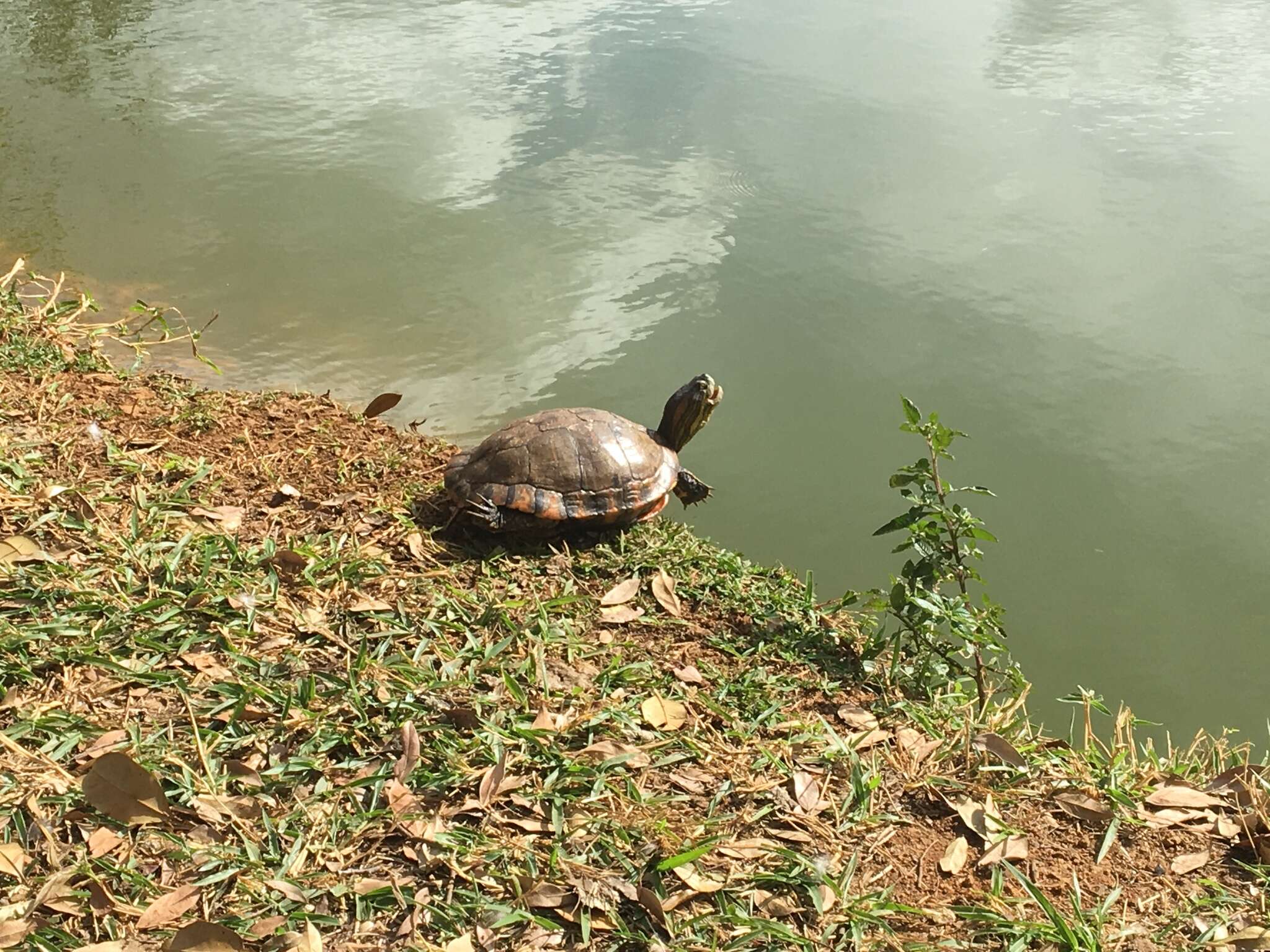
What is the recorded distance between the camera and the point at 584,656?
9.60ft

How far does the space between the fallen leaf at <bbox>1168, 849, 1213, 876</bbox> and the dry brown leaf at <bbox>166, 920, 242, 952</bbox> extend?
7.29 feet

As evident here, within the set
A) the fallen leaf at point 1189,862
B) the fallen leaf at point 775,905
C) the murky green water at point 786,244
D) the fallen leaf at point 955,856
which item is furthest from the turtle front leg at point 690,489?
the fallen leaf at point 1189,862

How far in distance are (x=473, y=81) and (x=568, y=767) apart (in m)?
7.36

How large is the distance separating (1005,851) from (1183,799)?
63 centimetres

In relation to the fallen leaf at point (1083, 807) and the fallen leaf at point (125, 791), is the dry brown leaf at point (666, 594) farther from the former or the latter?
the fallen leaf at point (125, 791)

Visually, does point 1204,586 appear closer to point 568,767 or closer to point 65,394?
point 568,767

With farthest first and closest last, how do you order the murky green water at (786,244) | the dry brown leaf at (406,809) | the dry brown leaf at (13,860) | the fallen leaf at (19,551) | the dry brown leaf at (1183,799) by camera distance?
the murky green water at (786,244) → the fallen leaf at (19,551) → the dry brown leaf at (1183,799) → the dry brown leaf at (406,809) → the dry brown leaf at (13,860)

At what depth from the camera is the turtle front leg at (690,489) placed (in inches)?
163

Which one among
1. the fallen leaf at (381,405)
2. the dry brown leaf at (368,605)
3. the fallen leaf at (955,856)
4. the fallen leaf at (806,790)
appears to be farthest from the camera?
the fallen leaf at (381,405)

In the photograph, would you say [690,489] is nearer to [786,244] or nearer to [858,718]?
[858,718]

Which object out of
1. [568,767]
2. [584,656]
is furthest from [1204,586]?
[568,767]

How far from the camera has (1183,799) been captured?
2615 millimetres

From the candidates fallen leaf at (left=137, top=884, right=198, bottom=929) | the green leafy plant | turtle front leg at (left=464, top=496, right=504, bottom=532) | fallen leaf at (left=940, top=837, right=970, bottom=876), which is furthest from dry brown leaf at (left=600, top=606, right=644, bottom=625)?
fallen leaf at (left=137, top=884, right=198, bottom=929)

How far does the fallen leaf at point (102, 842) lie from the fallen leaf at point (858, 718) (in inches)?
75.5
